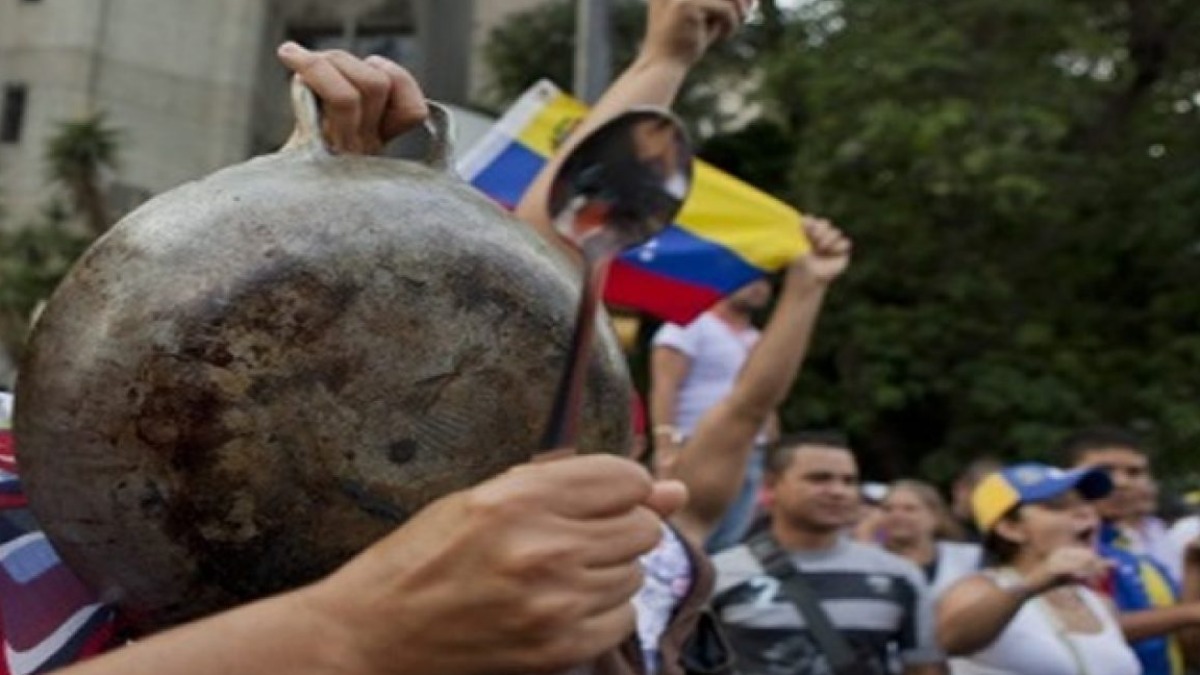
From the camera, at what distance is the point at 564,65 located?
2391 centimetres

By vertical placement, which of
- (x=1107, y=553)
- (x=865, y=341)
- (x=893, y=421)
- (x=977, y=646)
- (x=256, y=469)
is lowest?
(x=893, y=421)

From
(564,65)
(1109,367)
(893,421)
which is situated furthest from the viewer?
(564,65)

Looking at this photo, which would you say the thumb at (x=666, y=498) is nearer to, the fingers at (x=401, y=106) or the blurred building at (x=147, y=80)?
the fingers at (x=401, y=106)

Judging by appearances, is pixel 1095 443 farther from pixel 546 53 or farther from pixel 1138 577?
pixel 546 53

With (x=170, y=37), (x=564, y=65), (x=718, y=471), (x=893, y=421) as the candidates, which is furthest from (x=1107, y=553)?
(x=170, y=37)

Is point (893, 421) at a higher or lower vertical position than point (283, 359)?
lower

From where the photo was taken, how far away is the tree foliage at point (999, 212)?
1422 centimetres

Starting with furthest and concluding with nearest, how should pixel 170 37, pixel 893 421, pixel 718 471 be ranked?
pixel 170 37 → pixel 893 421 → pixel 718 471

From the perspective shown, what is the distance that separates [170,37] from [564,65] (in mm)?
8204

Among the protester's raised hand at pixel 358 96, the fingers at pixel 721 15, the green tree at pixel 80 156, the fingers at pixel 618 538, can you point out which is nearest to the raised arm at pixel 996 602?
the fingers at pixel 721 15

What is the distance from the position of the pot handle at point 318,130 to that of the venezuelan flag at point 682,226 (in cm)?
313

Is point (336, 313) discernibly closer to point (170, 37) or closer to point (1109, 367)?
point (1109, 367)

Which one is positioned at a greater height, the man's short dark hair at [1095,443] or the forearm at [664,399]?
the forearm at [664,399]

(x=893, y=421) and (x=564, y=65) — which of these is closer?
(x=893, y=421)
